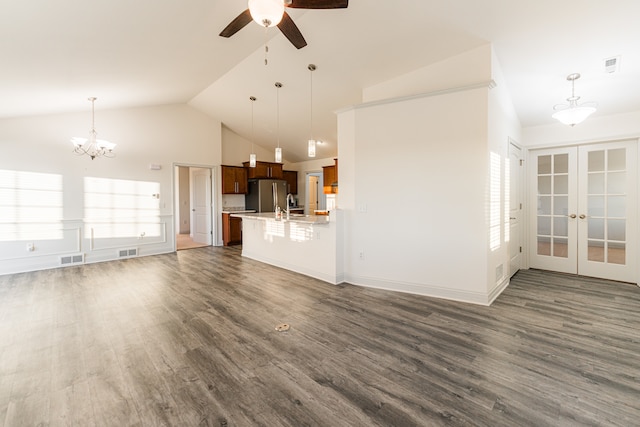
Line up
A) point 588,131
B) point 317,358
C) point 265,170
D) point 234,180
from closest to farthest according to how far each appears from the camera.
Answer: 1. point 317,358
2. point 588,131
3. point 234,180
4. point 265,170

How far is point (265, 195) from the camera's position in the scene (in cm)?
841

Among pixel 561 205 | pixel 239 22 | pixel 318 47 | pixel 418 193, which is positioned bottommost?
pixel 561 205

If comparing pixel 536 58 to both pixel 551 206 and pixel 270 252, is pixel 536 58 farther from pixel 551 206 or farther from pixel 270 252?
pixel 270 252

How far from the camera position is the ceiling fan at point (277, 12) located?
1976 mm

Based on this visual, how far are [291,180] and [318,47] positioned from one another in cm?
570

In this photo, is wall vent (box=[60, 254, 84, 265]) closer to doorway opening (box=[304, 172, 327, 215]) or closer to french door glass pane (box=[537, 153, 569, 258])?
doorway opening (box=[304, 172, 327, 215])

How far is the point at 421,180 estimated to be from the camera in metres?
3.68

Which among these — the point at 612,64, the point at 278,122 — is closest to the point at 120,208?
the point at 278,122

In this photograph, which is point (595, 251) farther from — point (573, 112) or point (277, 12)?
point (277, 12)

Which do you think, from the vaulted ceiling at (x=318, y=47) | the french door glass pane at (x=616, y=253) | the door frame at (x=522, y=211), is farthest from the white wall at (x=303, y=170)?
the french door glass pane at (x=616, y=253)

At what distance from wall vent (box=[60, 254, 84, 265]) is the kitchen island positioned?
3291mm

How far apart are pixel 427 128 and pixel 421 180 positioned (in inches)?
26.1

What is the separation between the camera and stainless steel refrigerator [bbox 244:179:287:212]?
8320 millimetres

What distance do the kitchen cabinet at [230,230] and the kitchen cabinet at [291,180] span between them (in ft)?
6.97
